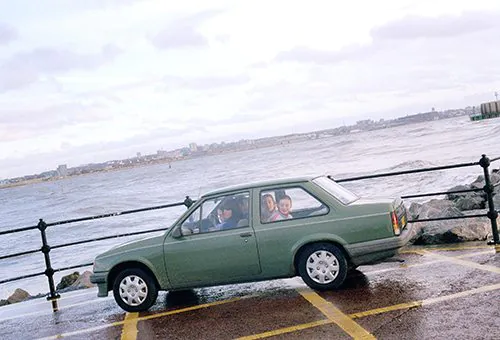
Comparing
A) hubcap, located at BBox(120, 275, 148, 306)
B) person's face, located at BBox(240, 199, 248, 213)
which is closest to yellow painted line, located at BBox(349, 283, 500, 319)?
person's face, located at BBox(240, 199, 248, 213)

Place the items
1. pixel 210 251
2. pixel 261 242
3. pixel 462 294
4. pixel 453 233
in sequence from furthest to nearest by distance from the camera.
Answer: pixel 453 233, pixel 210 251, pixel 261 242, pixel 462 294

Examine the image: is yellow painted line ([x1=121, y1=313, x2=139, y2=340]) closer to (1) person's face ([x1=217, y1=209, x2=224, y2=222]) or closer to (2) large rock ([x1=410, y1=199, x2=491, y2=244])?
(1) person's face ([x1=217, y1=209, x2=224, y2=222])

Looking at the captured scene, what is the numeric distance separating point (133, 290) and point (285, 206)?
2320 mm

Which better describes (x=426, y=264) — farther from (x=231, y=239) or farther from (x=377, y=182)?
(x=377, y=182)

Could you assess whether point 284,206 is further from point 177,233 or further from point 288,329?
point 288,329

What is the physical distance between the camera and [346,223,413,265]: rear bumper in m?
6.87

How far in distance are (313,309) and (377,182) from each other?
31968mm

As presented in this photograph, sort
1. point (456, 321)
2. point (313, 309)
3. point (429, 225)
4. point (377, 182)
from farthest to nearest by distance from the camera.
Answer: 1. point (377, 182)
2. point (429, 225)
3. point (313, 309)
4. point (456, 321)

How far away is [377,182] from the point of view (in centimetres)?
3747

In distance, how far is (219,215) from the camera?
24.3 ft

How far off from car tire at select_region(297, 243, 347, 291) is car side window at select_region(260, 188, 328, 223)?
456 mm

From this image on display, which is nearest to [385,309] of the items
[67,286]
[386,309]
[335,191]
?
[386,309]

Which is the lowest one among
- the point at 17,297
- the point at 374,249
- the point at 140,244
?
the point at 17,297

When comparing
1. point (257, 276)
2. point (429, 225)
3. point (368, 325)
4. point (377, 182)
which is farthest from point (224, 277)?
point (377, 182)
